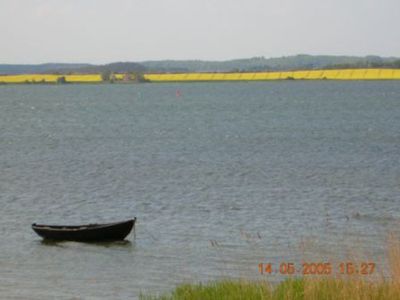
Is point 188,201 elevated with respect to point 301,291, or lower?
lower

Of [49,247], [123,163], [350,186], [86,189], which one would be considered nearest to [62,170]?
[123,163]

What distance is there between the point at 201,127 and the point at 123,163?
112 ft

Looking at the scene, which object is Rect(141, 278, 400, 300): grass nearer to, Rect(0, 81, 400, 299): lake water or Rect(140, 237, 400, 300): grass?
Rect(140, 237, 400, 300): grass

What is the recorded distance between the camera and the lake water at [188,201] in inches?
919

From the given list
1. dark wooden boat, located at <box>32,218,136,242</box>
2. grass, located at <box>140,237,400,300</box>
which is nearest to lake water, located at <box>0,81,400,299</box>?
dark wooden boat, located at <box>32,218,136,242</box>
